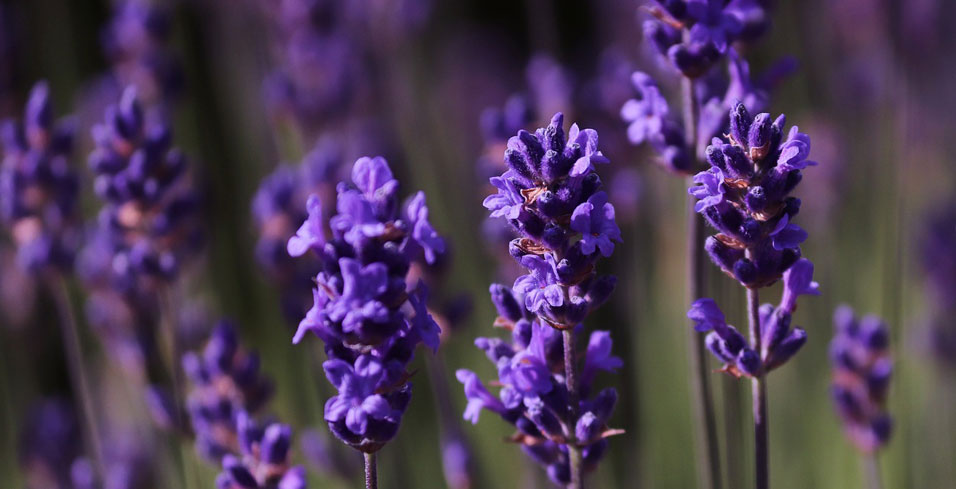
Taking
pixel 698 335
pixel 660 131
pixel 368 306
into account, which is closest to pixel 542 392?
pixel 368 306

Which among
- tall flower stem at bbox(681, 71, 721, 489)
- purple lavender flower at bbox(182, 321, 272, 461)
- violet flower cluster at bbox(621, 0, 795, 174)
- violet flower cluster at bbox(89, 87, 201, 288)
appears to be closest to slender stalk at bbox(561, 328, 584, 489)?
tall flower stem at bbox(681, 71, 721, 489)

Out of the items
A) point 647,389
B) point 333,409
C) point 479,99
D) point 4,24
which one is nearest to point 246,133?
point 4,24

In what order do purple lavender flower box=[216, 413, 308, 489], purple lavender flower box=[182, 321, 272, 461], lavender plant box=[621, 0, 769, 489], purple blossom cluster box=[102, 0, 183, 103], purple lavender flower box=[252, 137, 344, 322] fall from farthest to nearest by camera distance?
purple blossom cluster box=[102, 0, 183, 103]
purple lavender flower box=[252, 137, 344, 322]
purple lavender flower box=[182, 321, 272, 461]
lavender plant box=[621, 0, 769, 489]
purple lavender flower box=[216, 413, 308, 489]

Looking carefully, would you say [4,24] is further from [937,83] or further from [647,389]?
[937,83]

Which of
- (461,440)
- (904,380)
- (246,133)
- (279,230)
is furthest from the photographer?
(246,133)

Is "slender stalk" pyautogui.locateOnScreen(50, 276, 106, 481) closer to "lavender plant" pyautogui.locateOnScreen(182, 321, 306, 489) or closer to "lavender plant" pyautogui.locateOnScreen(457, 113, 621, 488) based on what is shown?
"lavender plant" pyautogui.locateOnScreen(182, 321, 306, 489)
